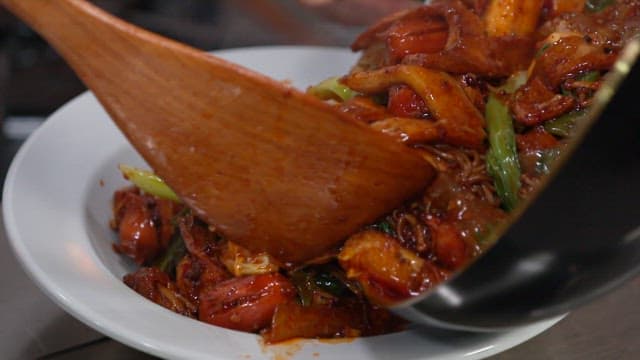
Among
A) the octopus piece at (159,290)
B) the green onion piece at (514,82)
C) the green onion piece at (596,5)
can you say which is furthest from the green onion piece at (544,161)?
the octopus piece at (159,290)

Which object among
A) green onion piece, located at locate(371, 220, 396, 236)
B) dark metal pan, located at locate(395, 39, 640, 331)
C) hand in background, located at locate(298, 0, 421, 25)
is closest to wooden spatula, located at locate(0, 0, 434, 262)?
green onion piece, located at locate(371, 220, 396, 236)

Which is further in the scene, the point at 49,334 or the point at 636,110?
the point at 49,334

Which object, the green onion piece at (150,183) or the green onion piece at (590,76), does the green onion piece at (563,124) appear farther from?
the green onion piece at (150,183)

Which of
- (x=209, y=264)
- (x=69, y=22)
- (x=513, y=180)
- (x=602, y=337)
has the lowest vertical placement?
(x=602, y=337)

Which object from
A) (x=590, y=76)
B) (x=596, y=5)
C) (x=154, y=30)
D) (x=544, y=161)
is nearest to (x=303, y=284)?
(x=544, y=161)

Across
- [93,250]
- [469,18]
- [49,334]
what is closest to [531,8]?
[469,18]

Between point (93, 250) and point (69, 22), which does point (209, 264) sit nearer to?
point (93, 250)
